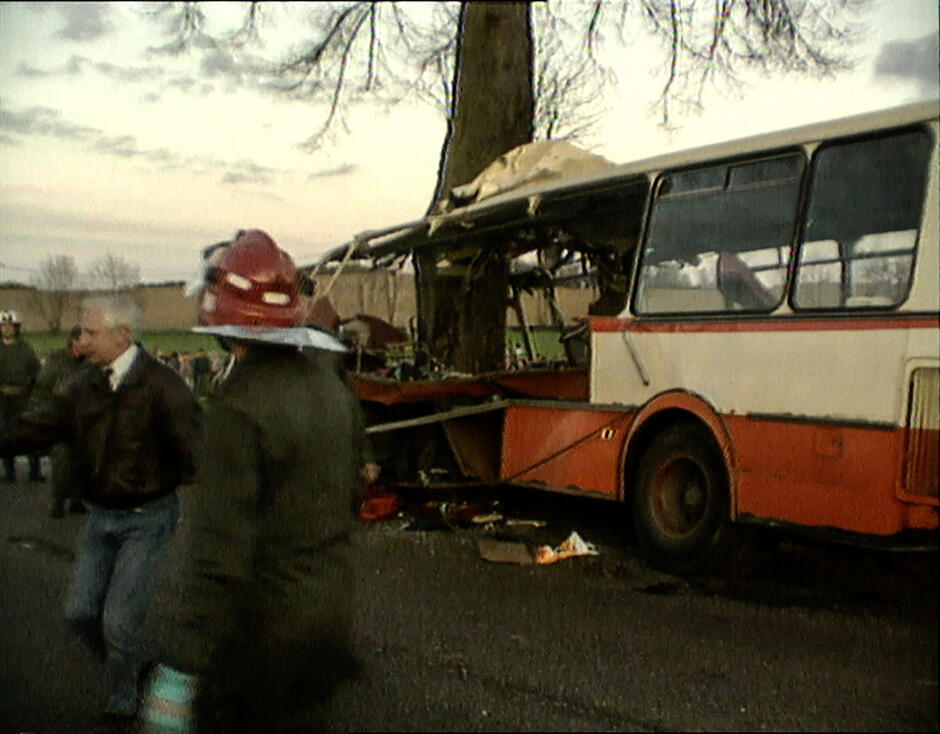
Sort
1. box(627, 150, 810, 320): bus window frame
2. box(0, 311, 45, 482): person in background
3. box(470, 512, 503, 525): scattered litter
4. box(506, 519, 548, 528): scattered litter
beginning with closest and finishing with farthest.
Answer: box(627, 150, 810, 320): bus window frame < box(506, 519, 548, 528): scattered litter < box(470, 512, 503, 525): scattered litter < box(0, 311, 45, 482): person in background

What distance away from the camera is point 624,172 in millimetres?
6039

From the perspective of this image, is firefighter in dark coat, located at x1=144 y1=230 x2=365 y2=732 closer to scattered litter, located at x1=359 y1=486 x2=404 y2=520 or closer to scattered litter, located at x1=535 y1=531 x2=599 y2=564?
scattered litter, located at x1=535 y1=531 x2=599 y2=564

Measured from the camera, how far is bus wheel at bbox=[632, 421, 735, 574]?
5559 millimetres

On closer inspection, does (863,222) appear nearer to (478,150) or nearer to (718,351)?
(718,351)

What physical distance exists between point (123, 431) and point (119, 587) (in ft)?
1.68

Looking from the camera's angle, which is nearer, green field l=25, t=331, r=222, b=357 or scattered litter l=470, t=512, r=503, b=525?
green field l=25, t=331, r=222, b=357

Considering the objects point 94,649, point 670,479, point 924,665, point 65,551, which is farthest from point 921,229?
point 65,551

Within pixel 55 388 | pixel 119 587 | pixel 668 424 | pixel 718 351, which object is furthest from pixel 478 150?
pixel 119 587

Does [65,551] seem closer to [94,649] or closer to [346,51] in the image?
[94,649]

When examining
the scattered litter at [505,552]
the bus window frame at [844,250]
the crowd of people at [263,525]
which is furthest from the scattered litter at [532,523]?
the crowd of people at [263,525]

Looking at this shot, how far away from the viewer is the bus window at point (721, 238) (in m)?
4.99

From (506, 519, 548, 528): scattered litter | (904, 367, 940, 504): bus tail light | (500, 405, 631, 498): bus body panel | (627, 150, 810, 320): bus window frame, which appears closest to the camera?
(904, 367, 940, 504): bus tail light

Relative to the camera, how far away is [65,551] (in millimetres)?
6945

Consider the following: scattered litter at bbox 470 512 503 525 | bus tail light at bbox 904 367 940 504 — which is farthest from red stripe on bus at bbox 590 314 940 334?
scattered litter at bbox 470 512 503 525
